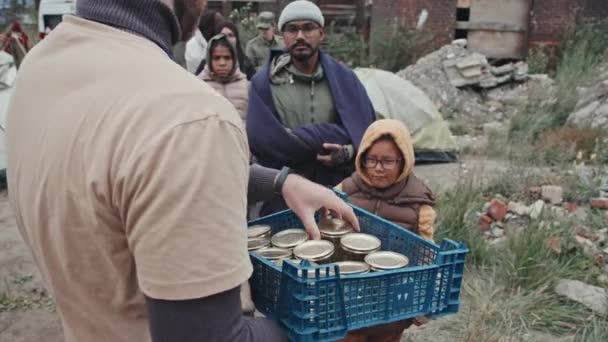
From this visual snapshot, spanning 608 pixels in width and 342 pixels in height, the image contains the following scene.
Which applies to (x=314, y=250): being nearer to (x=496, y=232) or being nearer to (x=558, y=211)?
(x=496, y=232)

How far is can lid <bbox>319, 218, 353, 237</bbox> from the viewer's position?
1937 mm

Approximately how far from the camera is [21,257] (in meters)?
4.64

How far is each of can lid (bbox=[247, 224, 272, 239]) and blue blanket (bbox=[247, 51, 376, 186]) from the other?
1.56 meters

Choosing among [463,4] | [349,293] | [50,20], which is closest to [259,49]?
[349,293]

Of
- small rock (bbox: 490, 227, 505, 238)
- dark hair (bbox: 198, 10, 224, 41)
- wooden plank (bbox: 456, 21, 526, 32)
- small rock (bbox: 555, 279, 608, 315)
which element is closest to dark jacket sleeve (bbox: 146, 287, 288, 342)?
small rock (bbox: 555, 279, 608, 315)

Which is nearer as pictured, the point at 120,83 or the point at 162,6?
the point at 120,83

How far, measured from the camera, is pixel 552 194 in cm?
521

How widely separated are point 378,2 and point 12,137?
39.8 feet

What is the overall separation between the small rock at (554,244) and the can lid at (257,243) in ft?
9.18

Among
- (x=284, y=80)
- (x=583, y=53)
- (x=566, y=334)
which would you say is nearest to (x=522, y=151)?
(x=566, y=334)

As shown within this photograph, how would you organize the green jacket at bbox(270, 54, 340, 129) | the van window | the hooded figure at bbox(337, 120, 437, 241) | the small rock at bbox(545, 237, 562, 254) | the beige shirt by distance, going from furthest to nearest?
1. the van window
2. the small rock at bbox(545, 237, 562, 254)
3. the green jacket at bbox(270, 54, 340, 129)
4. the hooded figure at bbox(337, 120, 437, 241)
5. the beige shirt

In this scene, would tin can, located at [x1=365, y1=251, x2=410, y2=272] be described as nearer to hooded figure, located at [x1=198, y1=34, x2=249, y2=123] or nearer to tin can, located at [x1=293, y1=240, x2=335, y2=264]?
tin can, located at [x1=293, y1=240, x2=335, y2=264]

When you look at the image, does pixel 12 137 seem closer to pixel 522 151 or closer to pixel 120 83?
pixel 120 83

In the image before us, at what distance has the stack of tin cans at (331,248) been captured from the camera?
177 cm
